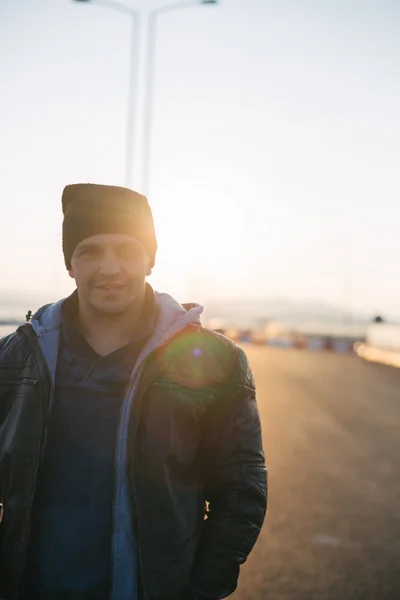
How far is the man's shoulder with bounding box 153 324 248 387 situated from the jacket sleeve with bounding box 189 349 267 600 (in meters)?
0.04

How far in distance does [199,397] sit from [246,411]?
8.2 inches

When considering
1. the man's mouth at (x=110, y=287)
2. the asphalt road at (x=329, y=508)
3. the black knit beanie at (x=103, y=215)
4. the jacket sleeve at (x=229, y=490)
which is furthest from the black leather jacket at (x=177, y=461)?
the asphalt road at (x=329, y=508)

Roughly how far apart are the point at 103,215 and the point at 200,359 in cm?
66

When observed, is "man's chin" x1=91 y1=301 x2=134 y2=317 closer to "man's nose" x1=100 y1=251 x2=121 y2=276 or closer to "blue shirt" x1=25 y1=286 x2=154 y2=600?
"man's nose" x1=100 y1=251 x2=121 y2=276

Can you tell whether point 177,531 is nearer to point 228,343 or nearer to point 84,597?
point 84,597

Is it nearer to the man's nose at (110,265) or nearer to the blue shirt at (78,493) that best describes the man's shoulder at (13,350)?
the blue shirt at (78,493)

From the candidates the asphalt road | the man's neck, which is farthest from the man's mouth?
the asphalt road

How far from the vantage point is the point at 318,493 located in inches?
298

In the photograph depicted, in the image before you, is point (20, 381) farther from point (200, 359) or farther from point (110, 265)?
point (200, 359)

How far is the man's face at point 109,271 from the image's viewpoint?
2527 mm

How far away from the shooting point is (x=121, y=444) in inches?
91.2

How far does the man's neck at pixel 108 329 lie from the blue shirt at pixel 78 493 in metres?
0.15

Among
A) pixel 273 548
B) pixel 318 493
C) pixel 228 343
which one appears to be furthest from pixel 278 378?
pixel 228 343

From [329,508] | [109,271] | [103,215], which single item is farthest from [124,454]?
[329,508]
